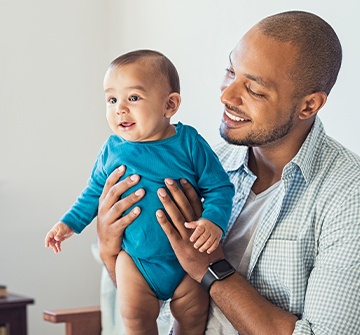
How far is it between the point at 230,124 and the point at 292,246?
0.33m

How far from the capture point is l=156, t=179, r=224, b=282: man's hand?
1.74 m

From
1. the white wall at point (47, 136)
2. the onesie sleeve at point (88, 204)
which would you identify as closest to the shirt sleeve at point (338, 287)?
the onesie sleeve at point (88, 204)

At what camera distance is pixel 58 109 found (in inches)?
160

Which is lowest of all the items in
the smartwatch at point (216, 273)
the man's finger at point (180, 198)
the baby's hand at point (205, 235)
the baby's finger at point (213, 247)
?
the smartwatch at point (216, 273)

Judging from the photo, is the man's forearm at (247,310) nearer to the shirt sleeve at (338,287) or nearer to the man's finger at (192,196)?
the shirt sleeve at (338,287)

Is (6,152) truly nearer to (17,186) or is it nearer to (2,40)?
(17,186)

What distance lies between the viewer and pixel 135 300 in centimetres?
178

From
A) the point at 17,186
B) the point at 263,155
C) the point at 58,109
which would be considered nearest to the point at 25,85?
the point at 58,109

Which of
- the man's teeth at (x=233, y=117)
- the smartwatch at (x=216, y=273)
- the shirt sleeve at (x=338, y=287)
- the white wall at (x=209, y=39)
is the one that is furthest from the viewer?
the white wall at (x=209, y=39)

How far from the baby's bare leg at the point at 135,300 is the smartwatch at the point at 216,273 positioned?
0.14 meters

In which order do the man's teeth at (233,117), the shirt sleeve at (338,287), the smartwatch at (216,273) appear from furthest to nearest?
the man's teeth at (233,117) → the smartwatch at (216,273) → the shirt sleeve at (338,287)

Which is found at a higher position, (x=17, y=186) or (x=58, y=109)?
(x=58, y=109)

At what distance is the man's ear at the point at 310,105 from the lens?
1913mm

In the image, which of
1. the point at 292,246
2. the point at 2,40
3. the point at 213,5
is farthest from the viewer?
the point at 2,40
